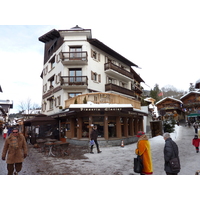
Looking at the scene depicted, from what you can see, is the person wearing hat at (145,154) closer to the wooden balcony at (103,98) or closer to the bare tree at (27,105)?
the wooden balcony at (103,98)

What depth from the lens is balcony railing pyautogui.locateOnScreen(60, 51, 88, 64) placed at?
11.2 m

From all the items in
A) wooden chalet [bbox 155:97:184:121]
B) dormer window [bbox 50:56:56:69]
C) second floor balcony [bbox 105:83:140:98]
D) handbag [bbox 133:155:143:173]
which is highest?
dormer window [bbox 50:56:56:69]

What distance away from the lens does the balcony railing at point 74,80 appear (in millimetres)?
11202

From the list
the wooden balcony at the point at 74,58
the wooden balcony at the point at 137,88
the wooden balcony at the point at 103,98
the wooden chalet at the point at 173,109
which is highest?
the wooden balcony at the point at 74,58

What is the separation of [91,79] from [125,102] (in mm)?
4885

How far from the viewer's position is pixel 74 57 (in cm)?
1159

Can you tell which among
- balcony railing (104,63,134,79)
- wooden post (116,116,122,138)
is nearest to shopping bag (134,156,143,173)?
wooden post (116,116,122,138)

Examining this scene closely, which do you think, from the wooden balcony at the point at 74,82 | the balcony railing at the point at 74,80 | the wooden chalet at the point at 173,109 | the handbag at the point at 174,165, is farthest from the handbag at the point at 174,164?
the balcony railing at the point at 74,80

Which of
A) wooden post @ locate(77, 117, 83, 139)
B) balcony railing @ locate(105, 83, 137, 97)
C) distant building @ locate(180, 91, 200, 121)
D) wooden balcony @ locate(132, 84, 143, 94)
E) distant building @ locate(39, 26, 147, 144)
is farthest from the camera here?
wooden balcony @ locate(132, 84, 143, 94)

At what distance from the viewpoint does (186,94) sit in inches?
294

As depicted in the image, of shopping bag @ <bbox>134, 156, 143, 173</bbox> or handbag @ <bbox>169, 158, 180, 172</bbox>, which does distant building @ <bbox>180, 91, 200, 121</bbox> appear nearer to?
handbag @ <bbox>169, 158, 180, 172</bbox>
